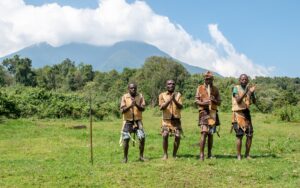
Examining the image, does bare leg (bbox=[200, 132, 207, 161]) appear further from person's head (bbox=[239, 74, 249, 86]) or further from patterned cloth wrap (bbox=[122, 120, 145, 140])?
person's head (bbox=[239, 74, 249, 86])

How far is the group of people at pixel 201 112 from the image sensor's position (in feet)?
36.2

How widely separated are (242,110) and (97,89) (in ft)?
172

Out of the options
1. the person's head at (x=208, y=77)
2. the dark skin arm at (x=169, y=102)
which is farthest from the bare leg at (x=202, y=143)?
the person's head at (x=208, y=77)

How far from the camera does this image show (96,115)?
31.9 m

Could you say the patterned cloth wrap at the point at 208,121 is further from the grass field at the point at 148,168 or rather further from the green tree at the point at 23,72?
the green tree at the point at 23,72

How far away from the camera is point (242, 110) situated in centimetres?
1119

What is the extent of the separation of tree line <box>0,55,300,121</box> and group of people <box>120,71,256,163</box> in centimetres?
779

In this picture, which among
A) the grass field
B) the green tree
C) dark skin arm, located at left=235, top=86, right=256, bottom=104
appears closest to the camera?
the grass field

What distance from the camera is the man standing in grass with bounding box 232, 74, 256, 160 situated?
11.1m

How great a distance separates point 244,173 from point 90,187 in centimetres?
313

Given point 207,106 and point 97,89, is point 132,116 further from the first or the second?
point 97,89

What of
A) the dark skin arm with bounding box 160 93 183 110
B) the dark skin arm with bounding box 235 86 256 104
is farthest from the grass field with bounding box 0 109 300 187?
the dark skin arm with bounding box 235 86 256 104

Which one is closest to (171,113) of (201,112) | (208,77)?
(201,112)

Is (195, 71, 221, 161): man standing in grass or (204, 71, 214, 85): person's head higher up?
(204, 71, 214, 85): person's head
